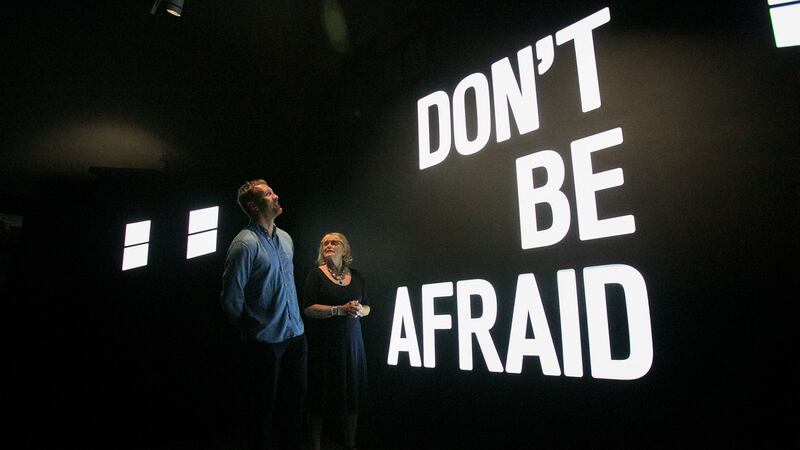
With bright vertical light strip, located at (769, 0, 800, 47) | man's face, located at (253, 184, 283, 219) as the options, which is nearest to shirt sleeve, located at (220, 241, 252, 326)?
man's face, located at (253, 184, 283, 219)

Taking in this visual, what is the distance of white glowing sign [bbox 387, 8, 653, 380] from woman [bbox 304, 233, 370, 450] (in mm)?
358

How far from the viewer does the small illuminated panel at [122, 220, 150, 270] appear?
5195mm

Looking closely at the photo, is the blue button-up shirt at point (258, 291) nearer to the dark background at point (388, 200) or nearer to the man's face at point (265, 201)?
the man's face at point (265, 201)

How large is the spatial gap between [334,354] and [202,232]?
355cm

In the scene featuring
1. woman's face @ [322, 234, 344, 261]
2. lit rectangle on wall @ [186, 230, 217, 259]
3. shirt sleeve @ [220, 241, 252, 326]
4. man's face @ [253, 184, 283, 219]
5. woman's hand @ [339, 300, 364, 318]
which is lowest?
woman's hand @ [339, 300, 364, 318]

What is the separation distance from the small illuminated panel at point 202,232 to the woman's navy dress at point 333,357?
3.12m

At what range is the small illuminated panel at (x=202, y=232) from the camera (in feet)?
16.9

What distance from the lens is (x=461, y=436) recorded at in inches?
90.2

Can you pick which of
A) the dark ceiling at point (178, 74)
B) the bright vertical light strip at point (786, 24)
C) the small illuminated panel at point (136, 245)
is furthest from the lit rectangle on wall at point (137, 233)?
the bright vertical light strip at point (786, 24)

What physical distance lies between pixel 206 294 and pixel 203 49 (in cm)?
293

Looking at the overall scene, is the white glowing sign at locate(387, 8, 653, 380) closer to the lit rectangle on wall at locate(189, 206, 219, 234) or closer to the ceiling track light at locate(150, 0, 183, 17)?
the ceiling track light at locate(150, 0, 183, 17)

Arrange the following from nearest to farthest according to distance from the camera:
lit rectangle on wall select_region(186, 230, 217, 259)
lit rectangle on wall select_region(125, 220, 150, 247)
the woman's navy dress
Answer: the woman's navy dress → lit rectangle on wall select_region(186, 230, 217, 259) → lit rectangle on wall select_region(125, 220, 150, 247)

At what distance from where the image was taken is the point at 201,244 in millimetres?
5160

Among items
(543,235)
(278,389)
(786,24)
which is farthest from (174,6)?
(786,24)
